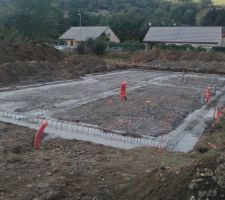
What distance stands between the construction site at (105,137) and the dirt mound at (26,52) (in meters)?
1.11

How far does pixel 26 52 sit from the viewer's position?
1063 inches

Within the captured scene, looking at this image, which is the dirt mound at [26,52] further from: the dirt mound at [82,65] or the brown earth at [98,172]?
the brown earth at [98,172]

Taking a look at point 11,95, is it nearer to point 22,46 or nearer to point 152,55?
point 22,46

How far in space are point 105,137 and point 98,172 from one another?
153 inches

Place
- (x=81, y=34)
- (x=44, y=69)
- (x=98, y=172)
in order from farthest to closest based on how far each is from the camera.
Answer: (x=81, y=34), (x=44, y=69), (x=98, y=172)

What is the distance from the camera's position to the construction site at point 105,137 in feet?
16.9

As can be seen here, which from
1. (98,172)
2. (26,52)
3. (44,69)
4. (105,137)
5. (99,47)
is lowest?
(105,137)

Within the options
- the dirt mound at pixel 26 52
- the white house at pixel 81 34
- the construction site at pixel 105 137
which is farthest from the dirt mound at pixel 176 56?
the white house at pixel 81 34

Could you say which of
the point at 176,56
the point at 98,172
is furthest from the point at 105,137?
the point at 176,56

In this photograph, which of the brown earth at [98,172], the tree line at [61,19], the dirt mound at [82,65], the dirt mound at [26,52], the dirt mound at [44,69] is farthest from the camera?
the tree line at [61,19]

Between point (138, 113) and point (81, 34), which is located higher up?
point (81, 34)

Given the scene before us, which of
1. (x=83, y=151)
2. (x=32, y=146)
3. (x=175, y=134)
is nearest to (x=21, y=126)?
(x=32, y=146)

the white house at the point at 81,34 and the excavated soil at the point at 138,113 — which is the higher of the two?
the white house at the point at 81,34

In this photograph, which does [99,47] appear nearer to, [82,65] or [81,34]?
[82,65]
